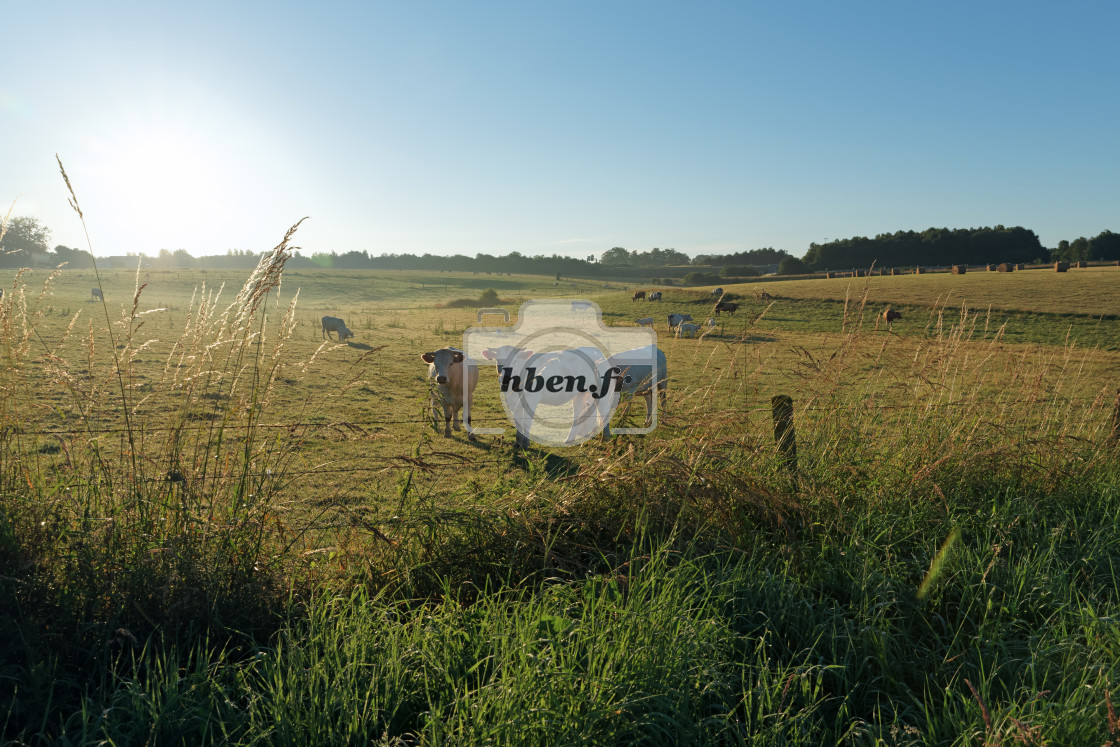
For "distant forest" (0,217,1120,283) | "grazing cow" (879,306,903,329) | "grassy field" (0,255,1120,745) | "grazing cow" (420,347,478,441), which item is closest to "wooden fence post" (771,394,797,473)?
"grassy field" (0,255,1120,745)

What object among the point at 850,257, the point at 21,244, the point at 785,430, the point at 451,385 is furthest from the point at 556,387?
the point at 850,257

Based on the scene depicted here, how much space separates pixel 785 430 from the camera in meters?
4.87

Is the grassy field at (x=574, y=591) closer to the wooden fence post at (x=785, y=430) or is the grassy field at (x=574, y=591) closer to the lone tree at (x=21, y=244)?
the wooden fence post at (x=785, y=430)

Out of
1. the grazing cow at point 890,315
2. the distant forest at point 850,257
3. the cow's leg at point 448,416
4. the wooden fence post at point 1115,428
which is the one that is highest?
the distant forest at point 850,257

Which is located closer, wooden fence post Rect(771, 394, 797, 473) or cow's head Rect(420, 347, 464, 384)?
wooden fence post Rect(771, 394, 797, 473)

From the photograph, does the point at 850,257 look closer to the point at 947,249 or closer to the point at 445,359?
the point at 947,249

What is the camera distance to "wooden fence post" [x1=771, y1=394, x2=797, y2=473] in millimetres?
4729

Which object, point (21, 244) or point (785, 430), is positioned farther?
point (21, 244)

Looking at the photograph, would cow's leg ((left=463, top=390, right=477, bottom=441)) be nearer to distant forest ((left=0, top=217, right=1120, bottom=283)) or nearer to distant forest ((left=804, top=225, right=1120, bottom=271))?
distant forest ((left=0, top=217, right=1120, bottom=283))

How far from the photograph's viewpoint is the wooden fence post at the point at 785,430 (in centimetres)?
473

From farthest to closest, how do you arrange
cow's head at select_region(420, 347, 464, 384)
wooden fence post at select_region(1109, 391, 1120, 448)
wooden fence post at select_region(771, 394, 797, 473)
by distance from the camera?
cow's head at select_region(420, 347, 464, 384), wooden fence post at select_region(1109, 391, 1120, 448), wooden fence post at select_region(771, 394, 797, 473)

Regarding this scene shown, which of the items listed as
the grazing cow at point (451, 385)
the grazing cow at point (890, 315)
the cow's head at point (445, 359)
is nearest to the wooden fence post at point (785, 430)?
the grazing cow at point (451, 385)

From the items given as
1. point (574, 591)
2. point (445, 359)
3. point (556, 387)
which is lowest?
point (574, 591)

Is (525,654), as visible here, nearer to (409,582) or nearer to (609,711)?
(609,711)
